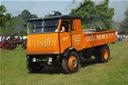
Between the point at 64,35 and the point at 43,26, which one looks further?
the point at 43,26

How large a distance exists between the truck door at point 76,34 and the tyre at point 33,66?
1893mm

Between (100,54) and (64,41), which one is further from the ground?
(64,41)

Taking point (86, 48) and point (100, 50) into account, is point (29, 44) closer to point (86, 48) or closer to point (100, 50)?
point (86, 48)

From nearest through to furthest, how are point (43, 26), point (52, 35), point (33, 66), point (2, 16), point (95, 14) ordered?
1. point (52, 35)
2. point (43, 26)
3. point (33, 66)
4. point (2, 16)
5. point (95, 14)

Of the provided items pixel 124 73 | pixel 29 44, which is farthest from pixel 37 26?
pixel 124 73

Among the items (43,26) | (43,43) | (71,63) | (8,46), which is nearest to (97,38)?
(71,63)

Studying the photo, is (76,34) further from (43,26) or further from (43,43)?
(43,43)

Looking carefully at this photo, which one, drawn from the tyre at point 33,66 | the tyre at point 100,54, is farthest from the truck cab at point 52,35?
the tyre at point 100,54

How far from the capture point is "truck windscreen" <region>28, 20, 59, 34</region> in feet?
31.3

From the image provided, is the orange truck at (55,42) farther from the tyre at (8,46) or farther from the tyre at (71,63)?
the tyre at (8,46)

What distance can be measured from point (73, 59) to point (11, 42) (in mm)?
19028

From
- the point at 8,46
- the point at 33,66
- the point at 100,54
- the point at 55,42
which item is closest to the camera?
the point at 55,42

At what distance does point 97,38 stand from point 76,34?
227 centimetres

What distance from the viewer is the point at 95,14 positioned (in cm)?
5444
